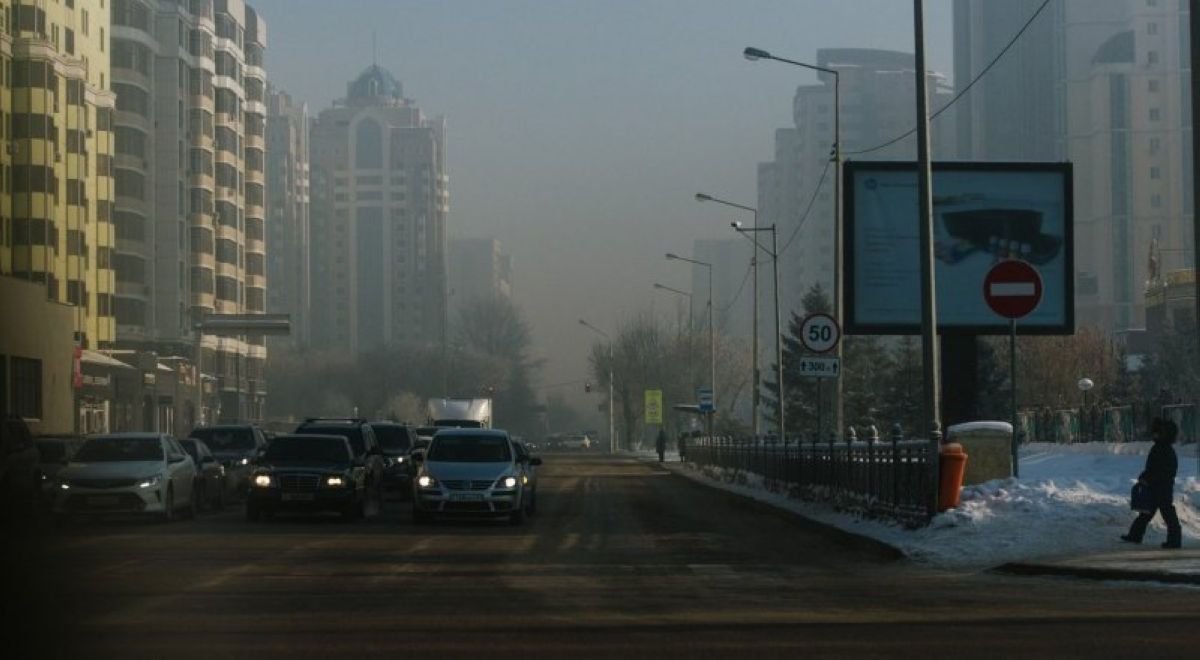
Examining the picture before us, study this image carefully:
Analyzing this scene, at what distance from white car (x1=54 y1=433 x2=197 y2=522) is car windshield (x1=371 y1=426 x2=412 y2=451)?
44.7 ft

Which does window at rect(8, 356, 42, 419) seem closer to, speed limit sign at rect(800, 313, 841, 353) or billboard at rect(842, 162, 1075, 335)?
speed limit sign at rect(800, 313, 841, 353)

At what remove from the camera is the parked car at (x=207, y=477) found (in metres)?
34.0

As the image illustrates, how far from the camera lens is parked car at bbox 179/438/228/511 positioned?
33969 millimetres

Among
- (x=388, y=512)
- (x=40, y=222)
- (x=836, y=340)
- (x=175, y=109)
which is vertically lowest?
(x=388, y=512)

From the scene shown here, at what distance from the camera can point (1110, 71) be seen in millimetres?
184250

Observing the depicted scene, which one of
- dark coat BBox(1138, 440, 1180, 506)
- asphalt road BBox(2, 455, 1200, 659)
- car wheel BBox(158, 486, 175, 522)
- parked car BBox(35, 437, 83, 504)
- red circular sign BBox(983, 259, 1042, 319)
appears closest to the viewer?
asphalt road BBox(2, 455, 1200, 659)

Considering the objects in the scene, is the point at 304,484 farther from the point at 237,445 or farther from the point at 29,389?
the point at 29,389

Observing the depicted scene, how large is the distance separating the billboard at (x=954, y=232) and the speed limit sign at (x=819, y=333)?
97.2 inches

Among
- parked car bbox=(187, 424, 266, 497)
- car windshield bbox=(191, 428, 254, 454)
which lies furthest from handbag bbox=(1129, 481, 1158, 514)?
car windshield bbox=(191, 428, 254, 454)

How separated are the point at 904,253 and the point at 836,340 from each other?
324 centimetres

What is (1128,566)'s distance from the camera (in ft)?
59.3

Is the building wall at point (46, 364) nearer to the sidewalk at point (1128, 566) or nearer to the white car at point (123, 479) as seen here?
the white car at point (123, 479)

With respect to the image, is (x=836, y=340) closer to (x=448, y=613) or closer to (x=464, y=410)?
(x=448, y=613)

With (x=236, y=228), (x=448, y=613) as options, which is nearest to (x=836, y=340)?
(x=448, y=613)
